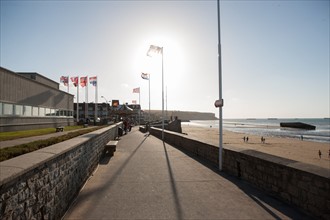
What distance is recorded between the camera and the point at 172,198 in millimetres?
5723

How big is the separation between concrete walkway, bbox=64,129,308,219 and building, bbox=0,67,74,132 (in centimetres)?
1763

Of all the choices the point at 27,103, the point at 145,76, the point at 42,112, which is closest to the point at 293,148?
the point at 145,76

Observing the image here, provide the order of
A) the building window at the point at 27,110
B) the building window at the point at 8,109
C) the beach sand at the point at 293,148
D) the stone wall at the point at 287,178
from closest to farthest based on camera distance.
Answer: the stone wall at the point at 287,178 < the beach sand at the point at 293,148 < the building window at the point at 8,109 < the building window at the point at 27,110

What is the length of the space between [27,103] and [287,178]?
88.1ft

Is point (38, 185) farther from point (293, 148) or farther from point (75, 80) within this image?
point (75, 80)

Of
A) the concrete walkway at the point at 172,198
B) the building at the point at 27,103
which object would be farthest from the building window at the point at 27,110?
the concrete walkway at the point at 172,198

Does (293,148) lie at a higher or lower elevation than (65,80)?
lower

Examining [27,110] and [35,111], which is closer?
[27,110]

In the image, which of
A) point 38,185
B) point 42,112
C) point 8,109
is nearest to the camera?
point 38,185

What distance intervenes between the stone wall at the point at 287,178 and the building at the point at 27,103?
2093cm

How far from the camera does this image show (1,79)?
2089cm

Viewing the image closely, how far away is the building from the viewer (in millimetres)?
21453

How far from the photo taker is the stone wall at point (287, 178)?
439 cm

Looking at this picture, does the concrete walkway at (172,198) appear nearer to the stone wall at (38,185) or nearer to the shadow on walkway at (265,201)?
the shadow on walkway at (265,201)
